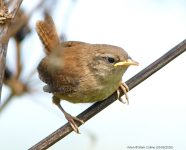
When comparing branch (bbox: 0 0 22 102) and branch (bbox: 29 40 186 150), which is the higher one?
branch (bbox: 0 0 22 102)

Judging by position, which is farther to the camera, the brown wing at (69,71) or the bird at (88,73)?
the brown wing at (69,71)

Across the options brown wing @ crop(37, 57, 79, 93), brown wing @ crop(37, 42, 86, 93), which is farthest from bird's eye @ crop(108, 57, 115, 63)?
brown wing @ crop(37, 57, 79, 93)

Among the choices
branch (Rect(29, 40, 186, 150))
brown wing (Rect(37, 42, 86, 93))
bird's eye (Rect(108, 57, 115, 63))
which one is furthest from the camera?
brown wing (Rect(37, 42, 86, 93))

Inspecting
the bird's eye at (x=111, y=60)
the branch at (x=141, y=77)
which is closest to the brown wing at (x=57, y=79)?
the bird's eye at (x=111, y=60)

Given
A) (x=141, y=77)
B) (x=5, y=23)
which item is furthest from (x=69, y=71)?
(x=5, y=23)

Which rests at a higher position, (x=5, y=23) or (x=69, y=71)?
(x=5, y=23)

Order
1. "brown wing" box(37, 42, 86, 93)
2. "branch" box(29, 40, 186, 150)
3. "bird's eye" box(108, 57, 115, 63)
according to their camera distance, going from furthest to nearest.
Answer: "brown wing" box(37, 42, 86, 93) < "bird's eye" box(108, 57, 115, 63) < "branch" box(29, 40, 186, 150)

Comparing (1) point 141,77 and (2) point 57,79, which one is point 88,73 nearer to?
(2) point 57,79

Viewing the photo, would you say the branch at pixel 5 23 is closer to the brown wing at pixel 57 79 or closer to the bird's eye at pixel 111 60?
the brown wing at pixel 57 79

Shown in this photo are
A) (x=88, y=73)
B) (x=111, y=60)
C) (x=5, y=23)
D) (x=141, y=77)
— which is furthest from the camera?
(x=88, y=73)

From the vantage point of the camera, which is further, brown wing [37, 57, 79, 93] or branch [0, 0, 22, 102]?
brown wing [37, 57, 79, 93]

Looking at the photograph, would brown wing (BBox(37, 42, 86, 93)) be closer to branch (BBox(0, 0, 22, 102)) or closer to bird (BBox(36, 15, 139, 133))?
bird (BBox(36, 15, 139, 133))
